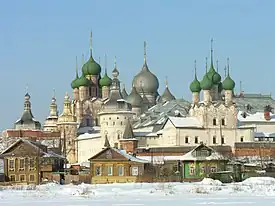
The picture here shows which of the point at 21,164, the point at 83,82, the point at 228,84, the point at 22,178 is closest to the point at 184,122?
the point at 228,84

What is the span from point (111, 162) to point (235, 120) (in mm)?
22810

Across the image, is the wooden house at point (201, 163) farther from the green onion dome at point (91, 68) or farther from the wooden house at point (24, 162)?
the green onion dome at point (91, 68)

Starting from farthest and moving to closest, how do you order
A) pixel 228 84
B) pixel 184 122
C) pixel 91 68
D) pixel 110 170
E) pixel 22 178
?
pixel 91 68, pixel 228 84, pixel 184 122, pixel 22 178, pixel 110 170

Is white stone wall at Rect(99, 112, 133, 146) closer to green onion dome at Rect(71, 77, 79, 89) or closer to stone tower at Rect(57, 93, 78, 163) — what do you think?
stone tower at Rect(57, 93, 78, 163)

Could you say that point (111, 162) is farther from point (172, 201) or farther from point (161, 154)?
point (172, 201)

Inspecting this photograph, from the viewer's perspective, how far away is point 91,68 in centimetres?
9344

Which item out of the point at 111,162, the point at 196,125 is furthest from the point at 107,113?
the point at 111,162

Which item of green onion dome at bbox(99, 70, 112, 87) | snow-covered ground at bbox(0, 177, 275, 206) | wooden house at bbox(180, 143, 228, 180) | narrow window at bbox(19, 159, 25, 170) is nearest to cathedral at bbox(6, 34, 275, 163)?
green onion dome at bbox(99, 70, 112, 87)

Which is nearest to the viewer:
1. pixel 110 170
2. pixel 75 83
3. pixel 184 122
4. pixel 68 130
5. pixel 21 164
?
pixel 110 170

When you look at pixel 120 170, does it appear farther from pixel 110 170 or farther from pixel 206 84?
pixel 206 84

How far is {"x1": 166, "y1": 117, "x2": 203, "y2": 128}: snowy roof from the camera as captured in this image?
70000 millimetres

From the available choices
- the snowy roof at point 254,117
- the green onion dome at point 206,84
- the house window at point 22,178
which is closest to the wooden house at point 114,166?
the house window at point 22,178

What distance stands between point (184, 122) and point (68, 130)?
2001cm

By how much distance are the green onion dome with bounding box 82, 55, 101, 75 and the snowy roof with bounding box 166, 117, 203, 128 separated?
24.3 meters
